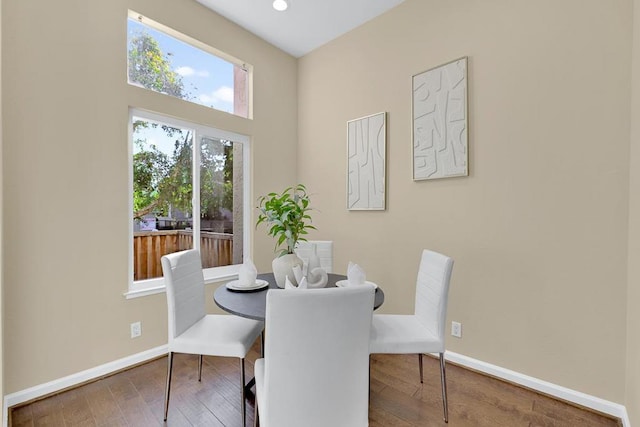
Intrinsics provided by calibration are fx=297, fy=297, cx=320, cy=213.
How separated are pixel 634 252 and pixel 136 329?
3316 mm

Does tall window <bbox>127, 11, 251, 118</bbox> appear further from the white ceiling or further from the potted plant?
the potted plant

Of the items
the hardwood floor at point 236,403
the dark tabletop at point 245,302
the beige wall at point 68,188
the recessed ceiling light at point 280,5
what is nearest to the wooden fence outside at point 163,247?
the beige wall at point 68,188

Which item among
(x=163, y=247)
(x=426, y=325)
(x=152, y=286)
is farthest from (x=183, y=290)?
(x=426, y=325)

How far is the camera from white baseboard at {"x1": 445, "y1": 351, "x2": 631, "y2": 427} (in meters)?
1.73

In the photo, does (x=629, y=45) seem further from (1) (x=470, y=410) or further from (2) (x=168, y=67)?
(2) (x=168, y=67)

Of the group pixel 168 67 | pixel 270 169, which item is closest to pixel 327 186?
pixel 270 169

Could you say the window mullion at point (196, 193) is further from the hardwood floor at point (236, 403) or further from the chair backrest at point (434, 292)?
the chair backrest at point (434, 292)

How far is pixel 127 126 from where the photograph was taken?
7.59ft

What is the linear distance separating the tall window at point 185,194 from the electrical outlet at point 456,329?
2.15 metres

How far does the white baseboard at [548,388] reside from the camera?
68.2 inches

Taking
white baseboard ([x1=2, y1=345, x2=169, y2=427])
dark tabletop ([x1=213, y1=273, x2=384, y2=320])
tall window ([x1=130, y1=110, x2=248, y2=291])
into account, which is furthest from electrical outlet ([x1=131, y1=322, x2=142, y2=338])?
dark tabletop ([x1=213, y1=273, x2=384, y2=320])

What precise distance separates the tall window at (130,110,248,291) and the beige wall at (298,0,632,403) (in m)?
1.54

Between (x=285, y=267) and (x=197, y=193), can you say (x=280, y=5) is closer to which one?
(x=197, y=193)

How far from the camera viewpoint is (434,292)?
1821mm
